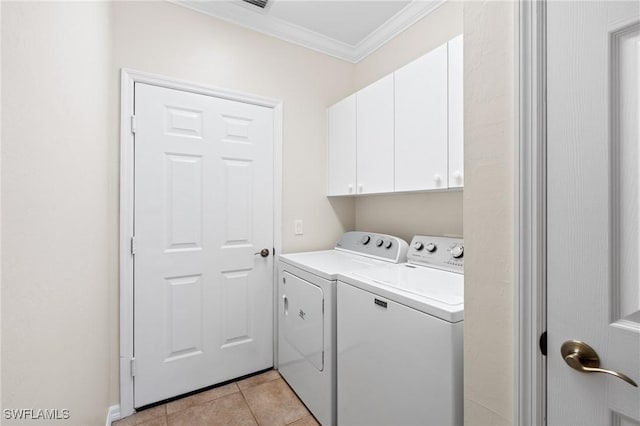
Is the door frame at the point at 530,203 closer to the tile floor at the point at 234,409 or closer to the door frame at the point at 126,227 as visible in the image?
the tile floor at the point at 234,409

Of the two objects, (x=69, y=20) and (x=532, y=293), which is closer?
(x=532, y=293)

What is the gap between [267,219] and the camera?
7.57ft

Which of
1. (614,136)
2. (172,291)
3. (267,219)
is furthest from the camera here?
(267,219)

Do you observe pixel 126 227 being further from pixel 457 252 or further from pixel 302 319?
pixel 457 252

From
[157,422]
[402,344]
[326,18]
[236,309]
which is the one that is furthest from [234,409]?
[326,18]

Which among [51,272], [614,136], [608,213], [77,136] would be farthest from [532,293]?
[77,136]

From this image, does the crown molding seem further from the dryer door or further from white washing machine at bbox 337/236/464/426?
the dryer door

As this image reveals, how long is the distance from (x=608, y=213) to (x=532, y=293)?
0.24 metres

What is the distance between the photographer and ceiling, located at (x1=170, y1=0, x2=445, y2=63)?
209 cm

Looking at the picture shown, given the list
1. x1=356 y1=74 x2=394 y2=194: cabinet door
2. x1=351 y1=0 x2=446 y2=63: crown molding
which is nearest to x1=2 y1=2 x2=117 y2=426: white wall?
x1=356 y1=74 x2=394 y2=194: cabinet door

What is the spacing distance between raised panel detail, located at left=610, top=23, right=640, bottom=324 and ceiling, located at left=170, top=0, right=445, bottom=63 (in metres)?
1.69

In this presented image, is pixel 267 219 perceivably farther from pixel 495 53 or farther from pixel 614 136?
pixel 614 136

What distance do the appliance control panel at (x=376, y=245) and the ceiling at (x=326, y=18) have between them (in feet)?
5.20

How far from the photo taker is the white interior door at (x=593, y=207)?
0.63 meters
